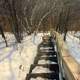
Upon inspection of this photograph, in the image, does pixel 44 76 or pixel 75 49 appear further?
pixel 75 49

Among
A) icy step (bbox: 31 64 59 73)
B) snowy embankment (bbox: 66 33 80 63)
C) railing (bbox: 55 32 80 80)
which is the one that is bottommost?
snowy embankment (bbox: 66 33 80 63)

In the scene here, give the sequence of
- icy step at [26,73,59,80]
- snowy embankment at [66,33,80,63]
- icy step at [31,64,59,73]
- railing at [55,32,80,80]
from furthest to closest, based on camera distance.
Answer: snowy embankment at [66,33,80,63]
icy step at [31,64,59,73]
icy step at [26,73,59,80]
railing at [55,32,80,80]

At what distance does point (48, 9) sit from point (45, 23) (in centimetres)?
178

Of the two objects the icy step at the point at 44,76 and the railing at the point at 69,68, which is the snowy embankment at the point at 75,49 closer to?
the icy step at the point at 44,76

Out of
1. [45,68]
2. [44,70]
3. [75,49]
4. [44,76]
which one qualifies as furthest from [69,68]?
[75,49]

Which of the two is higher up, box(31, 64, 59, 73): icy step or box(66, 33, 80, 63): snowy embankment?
box(31, 64, 59, 73): icy step

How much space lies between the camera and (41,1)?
27.3 m

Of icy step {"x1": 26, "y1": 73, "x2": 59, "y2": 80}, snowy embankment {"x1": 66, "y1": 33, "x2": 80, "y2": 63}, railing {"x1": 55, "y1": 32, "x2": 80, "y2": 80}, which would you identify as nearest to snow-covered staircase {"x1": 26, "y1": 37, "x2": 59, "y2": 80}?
icy step {"x1": 26, "y1": 73, "x2": 59, "y2": 80}

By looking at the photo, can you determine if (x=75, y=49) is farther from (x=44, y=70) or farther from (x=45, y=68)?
(x=44, y=70)

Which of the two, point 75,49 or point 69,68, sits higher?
point 69,68

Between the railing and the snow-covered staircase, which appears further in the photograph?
the snow-covered staircase

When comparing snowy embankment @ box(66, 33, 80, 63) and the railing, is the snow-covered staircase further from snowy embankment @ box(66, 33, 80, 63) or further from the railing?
snowy embankment @ box(66, 33, 80, 63)

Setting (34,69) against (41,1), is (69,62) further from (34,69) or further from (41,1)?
(41,1)

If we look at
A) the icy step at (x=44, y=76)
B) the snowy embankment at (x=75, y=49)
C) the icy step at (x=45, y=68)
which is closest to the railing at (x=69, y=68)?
the icy step at (x=44, y=76)
